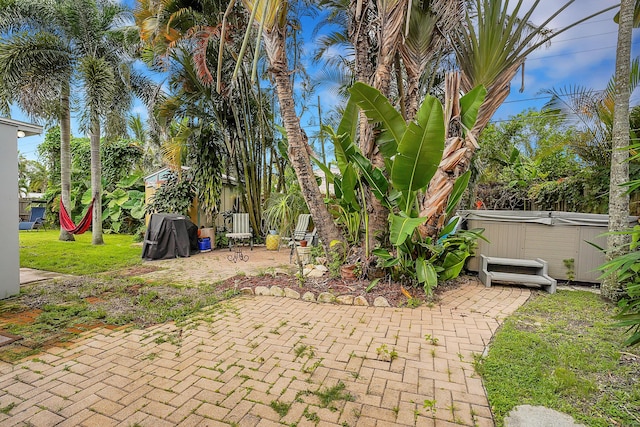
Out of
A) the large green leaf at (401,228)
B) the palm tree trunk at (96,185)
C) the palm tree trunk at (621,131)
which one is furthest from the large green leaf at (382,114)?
the palm tree trunk at (96,185)

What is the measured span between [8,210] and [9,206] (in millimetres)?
56

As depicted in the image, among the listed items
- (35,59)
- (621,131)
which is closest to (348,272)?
(621,131)

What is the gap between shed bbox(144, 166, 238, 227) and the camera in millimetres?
9688

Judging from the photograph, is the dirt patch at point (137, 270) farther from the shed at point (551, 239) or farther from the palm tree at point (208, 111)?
the shed at point (551, 239)

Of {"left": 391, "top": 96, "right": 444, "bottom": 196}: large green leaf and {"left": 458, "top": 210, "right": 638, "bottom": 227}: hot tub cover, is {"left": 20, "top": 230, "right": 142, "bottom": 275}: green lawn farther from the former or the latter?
{"left": 458, "top": 210, "right": 638, "bottom": 227}: hot tub cover

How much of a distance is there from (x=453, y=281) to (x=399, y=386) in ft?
11.3

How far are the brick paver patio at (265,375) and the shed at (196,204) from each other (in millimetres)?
6485

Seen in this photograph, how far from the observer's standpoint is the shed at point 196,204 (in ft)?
31.8

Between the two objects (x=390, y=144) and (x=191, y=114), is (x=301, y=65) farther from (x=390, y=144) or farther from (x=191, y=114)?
(x=390, y=144)

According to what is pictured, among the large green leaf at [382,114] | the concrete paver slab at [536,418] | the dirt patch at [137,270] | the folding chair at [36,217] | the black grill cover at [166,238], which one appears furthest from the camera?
the folding chair at [36,217]

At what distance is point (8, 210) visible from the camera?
14.2 ft

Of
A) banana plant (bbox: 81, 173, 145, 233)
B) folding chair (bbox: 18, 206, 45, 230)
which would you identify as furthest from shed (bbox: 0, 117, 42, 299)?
folding chair (bbox: 18, 206, 45, 230)

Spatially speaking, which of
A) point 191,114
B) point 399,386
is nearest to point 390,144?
point 399,386

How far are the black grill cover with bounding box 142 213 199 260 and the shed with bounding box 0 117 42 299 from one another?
3.13m
